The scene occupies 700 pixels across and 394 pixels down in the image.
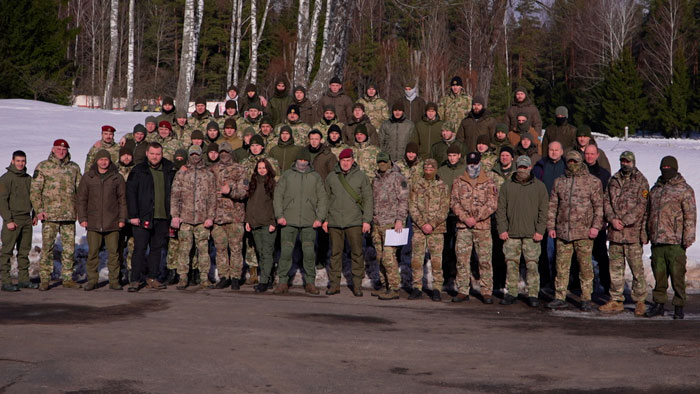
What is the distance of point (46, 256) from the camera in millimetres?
12398

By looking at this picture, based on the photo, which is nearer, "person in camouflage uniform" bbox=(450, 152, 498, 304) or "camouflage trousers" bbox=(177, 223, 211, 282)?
"person in camouflage uniform" bbox=(450, 152, 498, 304)

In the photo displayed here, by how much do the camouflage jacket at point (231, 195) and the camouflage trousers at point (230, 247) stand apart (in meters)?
0.13

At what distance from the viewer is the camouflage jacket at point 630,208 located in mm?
11016

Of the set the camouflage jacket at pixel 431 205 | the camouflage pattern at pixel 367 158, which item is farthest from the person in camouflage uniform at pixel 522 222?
the camouflage pattern at pixel 367 158

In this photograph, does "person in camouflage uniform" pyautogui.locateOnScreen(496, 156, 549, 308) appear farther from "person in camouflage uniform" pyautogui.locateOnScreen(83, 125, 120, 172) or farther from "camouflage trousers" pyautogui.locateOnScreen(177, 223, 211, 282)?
"person in camouflage uniform" pyautogui.locateOnScreen(83, 125, 120, 172)

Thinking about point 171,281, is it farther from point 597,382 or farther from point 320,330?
point 597,382

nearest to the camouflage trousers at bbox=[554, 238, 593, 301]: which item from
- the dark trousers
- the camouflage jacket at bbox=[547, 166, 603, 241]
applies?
the camouflage jacket at bbox=[547, 166, 603, 241]

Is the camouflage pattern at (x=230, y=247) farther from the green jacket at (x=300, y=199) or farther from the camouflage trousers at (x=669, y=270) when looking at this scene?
the camouflage trousers at (x=669, y=270)

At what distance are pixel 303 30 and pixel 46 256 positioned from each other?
15.7m

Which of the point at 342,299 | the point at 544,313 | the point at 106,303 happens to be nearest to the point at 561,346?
the point at 544,313

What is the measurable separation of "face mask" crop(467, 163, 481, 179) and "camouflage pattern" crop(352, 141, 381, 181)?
1.69 meters

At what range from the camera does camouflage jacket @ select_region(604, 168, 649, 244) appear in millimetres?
11016

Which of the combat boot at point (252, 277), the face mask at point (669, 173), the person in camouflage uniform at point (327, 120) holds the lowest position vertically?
the combat boot at point (252, 277)

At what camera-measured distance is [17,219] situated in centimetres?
1247
